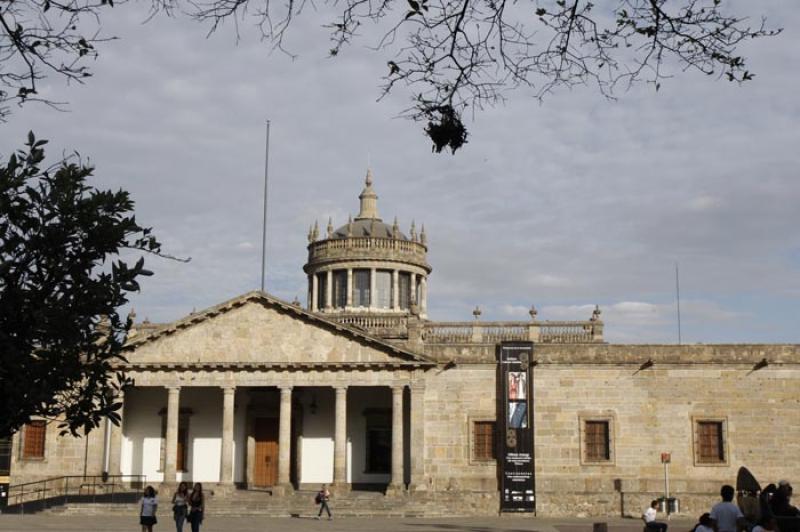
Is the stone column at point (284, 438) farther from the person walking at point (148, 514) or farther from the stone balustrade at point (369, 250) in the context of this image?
the person walking at point (148, 514)

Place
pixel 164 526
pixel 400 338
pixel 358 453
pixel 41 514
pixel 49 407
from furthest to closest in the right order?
pixel 400 338
pixel 358 453
pixel 41 514
pixel 164 526
pixel 49 407

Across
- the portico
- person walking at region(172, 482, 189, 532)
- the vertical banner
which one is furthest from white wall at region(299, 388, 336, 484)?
person walking at region(172, 482, 189, 532)

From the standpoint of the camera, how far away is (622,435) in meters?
38.1

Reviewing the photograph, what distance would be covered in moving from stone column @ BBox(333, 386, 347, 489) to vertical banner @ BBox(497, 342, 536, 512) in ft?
18.4

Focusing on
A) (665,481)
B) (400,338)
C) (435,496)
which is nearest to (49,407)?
(435,496)

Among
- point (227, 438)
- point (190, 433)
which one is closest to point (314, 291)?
point (190, 433)

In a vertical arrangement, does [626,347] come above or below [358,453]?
above

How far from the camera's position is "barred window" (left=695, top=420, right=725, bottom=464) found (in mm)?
37906

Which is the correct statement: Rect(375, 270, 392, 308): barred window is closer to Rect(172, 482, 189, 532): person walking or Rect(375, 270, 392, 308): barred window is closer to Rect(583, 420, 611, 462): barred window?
Rect(583, 420, 611, 462): barred window

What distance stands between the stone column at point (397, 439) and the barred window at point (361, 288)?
47.0 feet

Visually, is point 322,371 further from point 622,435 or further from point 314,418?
point 622,435

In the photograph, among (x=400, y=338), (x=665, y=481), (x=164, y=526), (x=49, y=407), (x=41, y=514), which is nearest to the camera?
(x=49, y=407)

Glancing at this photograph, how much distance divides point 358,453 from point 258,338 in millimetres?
6051

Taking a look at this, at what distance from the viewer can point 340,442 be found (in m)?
37.9
